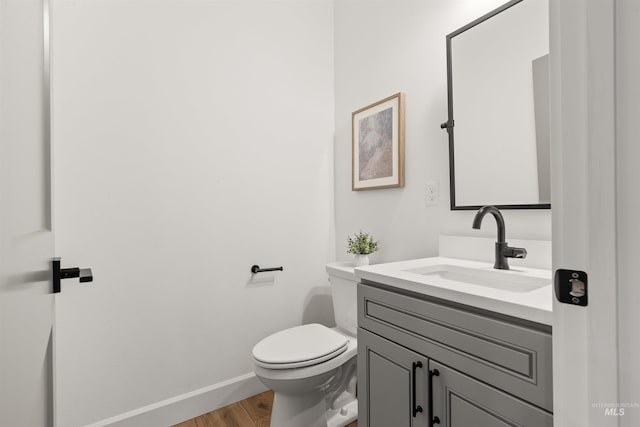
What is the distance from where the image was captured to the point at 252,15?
174 cm

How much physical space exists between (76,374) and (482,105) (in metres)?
2.01

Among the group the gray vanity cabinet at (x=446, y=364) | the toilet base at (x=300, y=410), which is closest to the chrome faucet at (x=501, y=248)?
the gray vanity cabinet at (x=446, y=364)

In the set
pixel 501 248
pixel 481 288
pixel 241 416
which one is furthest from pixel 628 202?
pixel 241 416

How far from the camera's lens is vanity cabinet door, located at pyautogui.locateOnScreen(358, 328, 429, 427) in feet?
2.82

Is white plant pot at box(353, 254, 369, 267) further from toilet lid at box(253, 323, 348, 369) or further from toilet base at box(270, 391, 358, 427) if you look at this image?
toilet base at box(270, 391, 358, 427)

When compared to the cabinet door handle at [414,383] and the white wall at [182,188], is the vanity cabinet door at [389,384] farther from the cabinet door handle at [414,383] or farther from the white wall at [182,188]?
the white wall at [182,188]

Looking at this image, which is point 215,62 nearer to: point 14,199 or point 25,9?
point 25,9

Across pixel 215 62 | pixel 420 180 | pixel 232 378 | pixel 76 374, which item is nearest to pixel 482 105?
pixel 420 180

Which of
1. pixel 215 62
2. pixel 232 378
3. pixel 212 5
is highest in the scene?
pixel 212 5

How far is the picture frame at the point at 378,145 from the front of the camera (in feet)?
5.20

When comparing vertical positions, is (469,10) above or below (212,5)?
below

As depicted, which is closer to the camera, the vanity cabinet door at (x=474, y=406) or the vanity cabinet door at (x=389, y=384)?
the vanity cabinet door at (x=474, y=406)

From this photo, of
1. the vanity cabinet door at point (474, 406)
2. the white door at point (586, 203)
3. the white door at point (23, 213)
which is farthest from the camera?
the vanity cabinet door at point (474, 406)

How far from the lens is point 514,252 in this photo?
102 centimetres
